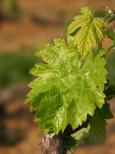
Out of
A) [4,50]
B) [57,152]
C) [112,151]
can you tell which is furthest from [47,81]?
[4,50]

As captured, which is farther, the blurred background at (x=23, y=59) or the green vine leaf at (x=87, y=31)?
the blurred background at (x=23, y=59)

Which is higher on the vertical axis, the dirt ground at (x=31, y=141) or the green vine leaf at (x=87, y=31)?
the green vine leaf at (x=87, y=31)

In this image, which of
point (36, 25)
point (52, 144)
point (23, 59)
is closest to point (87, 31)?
point (52, 144)

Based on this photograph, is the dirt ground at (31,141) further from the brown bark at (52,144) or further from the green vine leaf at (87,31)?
the green vine leaf at (87,31)

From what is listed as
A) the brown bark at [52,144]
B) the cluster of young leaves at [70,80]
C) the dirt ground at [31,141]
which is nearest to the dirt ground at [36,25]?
the dirt ground at [31,141]

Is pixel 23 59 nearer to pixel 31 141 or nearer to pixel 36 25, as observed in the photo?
pixel 31 141
